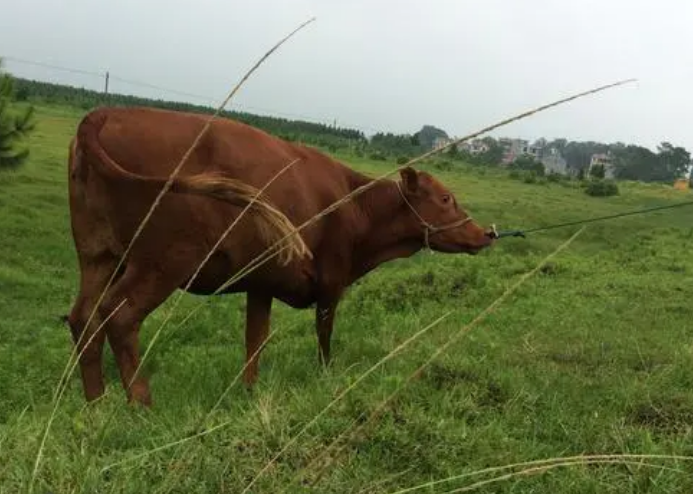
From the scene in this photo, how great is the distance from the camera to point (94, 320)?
4.57 metres

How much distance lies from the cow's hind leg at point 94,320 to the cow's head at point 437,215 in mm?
2451

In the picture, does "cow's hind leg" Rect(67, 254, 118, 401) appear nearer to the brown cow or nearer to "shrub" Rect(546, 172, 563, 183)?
the brown cow

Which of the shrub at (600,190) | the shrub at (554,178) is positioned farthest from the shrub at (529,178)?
the shrub at (600,190)

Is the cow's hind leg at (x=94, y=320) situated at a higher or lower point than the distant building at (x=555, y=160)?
lower

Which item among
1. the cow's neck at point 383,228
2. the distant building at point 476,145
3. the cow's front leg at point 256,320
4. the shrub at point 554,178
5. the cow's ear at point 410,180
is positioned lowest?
the cow's front leg at point 256,320

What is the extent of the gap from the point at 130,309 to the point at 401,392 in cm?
190

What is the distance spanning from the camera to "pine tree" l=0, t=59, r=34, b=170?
42.3 feet

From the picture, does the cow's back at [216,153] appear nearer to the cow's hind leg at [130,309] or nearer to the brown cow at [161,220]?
the brown cow at [161,220]

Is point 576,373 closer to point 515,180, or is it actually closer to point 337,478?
point 337,478

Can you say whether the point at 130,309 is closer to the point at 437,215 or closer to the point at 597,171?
the point at 437,215

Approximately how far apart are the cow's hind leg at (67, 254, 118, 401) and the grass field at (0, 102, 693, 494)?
236 millimetres

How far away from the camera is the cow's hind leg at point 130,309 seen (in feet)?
14.6

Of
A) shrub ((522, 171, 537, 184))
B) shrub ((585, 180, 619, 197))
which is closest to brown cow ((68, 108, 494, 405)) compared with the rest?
shrub ((585, 180, 619, 197))

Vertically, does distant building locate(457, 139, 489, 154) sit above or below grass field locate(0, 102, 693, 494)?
above
